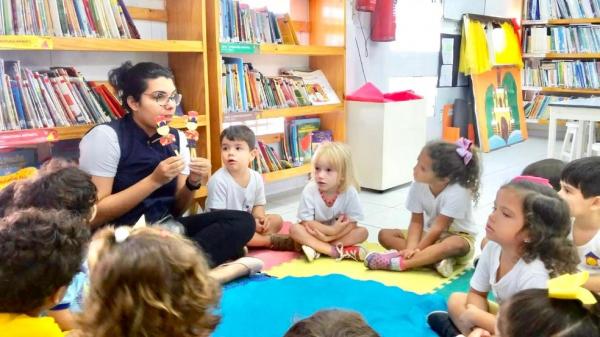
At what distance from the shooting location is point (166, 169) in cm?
227

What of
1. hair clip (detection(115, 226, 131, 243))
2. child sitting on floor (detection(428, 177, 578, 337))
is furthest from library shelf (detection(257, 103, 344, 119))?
hair clip (detection(115, 226, 131, 243))

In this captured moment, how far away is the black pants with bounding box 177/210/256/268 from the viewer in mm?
2516

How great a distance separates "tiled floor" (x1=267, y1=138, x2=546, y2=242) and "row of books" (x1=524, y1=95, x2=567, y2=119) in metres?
1.54

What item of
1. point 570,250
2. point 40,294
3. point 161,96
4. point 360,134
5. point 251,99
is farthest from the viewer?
point 360,134

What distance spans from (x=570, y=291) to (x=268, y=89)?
294cm

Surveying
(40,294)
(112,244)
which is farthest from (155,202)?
(112,244)

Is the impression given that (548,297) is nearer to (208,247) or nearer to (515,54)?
(208,247)

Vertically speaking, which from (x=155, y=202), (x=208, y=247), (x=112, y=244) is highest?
(x=112, y=244)

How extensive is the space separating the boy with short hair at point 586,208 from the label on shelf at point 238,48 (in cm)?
208

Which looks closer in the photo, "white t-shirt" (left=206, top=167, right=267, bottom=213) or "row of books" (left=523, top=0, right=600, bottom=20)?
A: "white t-shirt" (left=206, top=167, right=267, bottom=213)

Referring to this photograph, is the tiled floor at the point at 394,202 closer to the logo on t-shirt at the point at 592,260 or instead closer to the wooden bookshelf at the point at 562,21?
the logo on t-shirt at the point at 592,260

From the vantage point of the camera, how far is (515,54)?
6.71 m

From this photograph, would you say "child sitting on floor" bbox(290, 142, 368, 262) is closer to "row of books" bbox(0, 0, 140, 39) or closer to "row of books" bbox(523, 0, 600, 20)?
"row of books" bbox(0, 0, 140, 39)

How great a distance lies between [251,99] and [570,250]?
7.91 feet
